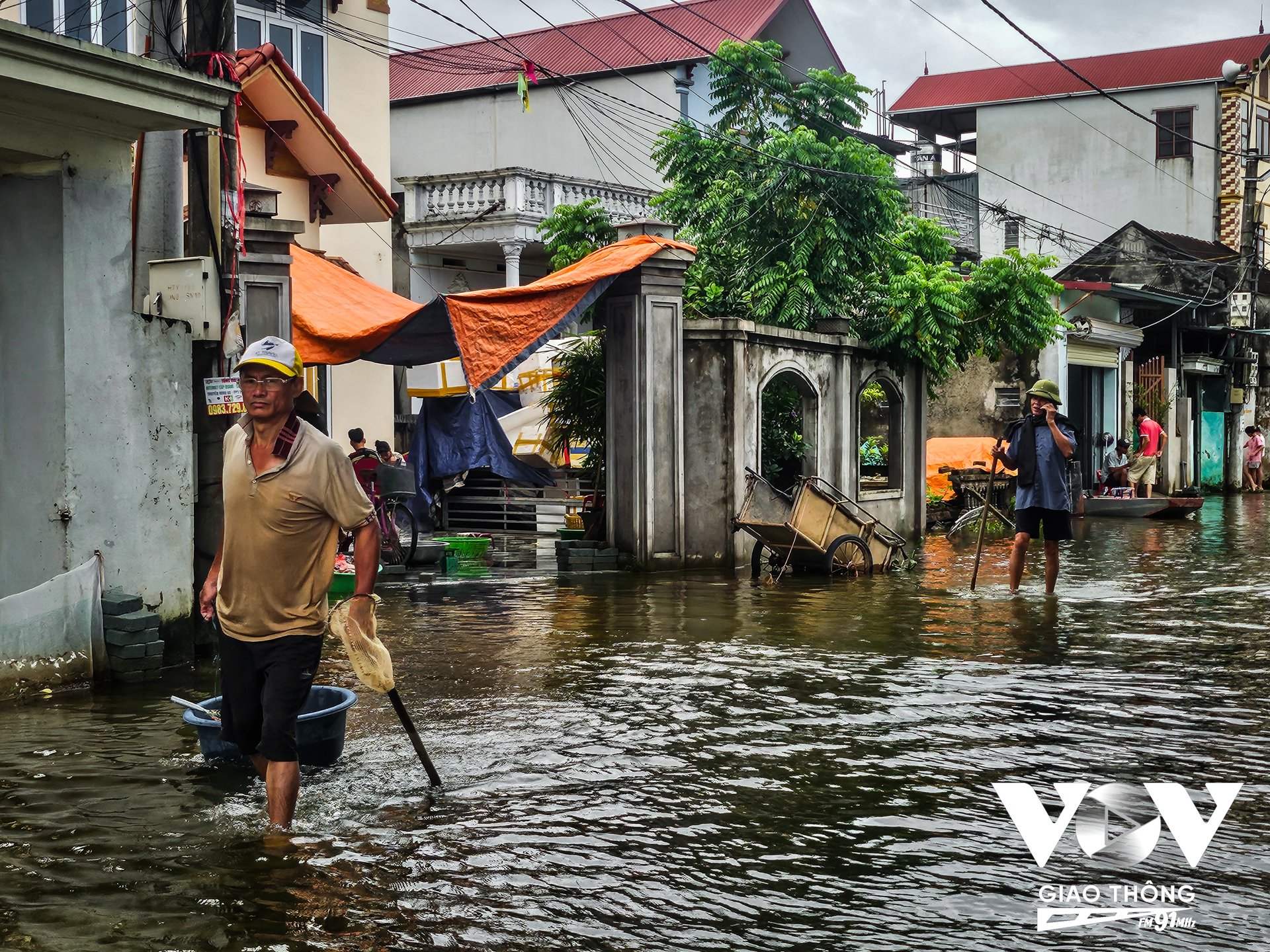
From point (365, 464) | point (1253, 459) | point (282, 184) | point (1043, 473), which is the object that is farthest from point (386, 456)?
point (1253, 459)

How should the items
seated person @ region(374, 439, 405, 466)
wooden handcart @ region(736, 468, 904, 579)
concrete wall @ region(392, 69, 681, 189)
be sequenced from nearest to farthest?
wooden handcart @ region(736, 468, 904, 579) → seated person @ region(374, 439, 405, 466) → concrete wall @ region(392, 69, 681, 189)

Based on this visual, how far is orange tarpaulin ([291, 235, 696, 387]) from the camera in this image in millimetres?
12883

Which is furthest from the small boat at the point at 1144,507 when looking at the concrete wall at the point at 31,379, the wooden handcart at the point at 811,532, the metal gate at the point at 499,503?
the concrete wall at the point at 31,379

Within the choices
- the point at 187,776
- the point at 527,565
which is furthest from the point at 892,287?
the point at 187,776

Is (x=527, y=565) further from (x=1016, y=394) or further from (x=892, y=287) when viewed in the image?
(x=1016, y=394)

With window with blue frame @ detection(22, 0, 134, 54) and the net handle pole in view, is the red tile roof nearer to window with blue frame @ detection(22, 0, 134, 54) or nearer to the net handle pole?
window with blue frame @ detection(22, 0, 134, 54)

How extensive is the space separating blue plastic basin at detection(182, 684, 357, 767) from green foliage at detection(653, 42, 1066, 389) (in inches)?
434

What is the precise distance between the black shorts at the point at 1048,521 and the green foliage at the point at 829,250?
542cm

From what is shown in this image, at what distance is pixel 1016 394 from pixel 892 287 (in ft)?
32.8

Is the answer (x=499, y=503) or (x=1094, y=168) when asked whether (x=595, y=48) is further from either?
(x=1094, y=168)

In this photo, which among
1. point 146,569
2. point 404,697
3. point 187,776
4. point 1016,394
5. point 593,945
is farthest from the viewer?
point 1016,394

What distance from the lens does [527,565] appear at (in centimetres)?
1574

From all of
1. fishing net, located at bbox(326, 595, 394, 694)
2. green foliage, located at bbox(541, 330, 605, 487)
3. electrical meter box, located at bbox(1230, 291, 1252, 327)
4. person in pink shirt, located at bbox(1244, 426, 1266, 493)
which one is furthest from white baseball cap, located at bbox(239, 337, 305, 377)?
person in pink shirt, located at bbox(1244, 426, 1266, 493)

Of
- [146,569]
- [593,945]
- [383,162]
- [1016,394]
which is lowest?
[593,945]
